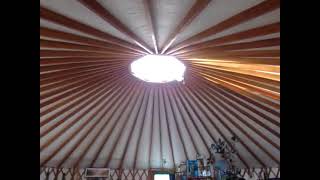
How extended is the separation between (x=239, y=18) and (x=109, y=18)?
983mm

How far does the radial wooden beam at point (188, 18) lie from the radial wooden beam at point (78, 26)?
1.23ft

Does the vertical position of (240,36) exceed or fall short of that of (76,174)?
it exceeds it

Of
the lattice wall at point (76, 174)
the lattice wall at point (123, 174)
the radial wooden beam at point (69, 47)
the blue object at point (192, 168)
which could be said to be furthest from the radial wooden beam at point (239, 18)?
the lattice wall at point (76, 174)

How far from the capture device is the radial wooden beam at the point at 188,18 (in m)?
2.64

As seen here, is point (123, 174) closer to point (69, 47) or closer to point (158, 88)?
point (158, 88)

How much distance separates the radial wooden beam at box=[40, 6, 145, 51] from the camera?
9.19ft

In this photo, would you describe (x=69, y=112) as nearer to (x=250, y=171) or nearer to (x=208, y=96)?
(x=208, y=96)

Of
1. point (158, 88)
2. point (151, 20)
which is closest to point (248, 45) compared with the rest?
→ point (151, 20)

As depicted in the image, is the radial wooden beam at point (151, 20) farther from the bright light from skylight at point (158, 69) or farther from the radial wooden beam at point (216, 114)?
the radial wooden beam at point (216, 114)

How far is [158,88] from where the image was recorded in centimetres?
502

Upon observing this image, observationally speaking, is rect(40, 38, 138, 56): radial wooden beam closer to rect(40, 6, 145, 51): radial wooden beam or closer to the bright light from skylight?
rect(40, 6, 145, 51): radial wooden beam

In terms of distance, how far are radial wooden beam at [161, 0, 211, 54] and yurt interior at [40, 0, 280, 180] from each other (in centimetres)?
1
